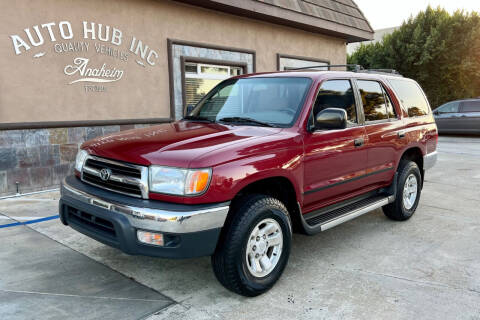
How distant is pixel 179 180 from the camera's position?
295cm

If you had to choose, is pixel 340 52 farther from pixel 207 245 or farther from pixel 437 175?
pixel 207 245

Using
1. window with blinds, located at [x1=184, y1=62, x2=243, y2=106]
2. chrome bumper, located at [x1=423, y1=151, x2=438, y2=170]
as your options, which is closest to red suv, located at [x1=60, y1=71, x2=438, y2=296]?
chrome bumper, located at [x1=423, y1=151, x2=438, y2=170]

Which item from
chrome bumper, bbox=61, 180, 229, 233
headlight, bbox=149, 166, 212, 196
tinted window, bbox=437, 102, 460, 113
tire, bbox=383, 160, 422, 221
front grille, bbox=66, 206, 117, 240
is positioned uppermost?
tinted window, bbox=437, 102, 460, 113

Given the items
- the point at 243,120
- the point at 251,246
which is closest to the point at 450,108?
the point at 243,120

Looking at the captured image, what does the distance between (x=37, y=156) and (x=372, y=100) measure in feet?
18.3

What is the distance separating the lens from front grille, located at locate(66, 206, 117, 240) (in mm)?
3131

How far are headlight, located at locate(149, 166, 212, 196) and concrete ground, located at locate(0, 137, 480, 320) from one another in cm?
93

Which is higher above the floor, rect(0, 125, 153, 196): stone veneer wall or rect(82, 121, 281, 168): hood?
rect(82, 121, 281, 168): hood

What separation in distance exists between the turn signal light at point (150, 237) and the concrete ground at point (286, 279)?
0.56m

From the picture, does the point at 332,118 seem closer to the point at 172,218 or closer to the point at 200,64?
the point at 172,218

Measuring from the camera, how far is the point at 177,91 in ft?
30.0

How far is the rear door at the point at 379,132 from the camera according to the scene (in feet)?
15.1

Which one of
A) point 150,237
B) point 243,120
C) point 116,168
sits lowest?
point 150,237

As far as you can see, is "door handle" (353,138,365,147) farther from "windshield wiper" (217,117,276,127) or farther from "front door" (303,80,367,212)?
"windshield wiper" (217,117,276,127)
